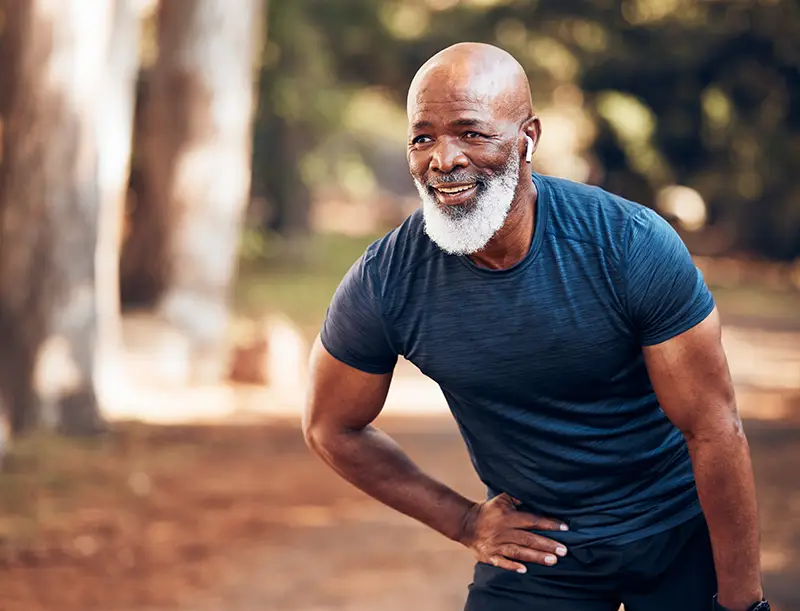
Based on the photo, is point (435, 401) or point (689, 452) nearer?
point (689, 452)

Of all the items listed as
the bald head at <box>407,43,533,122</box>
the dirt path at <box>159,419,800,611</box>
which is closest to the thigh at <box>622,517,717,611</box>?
the bald head at <box>407,43,533,122</box>

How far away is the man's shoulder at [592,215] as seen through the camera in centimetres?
294

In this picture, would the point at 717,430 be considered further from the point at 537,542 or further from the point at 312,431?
the point at 312,431

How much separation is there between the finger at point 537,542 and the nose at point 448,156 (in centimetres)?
87

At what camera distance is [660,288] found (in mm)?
2865

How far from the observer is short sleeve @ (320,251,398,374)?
3105 mm

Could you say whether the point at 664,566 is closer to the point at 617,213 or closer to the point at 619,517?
the point at 619,517

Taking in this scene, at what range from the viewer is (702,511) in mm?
3170

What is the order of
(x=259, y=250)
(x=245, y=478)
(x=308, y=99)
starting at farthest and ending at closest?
(x=259, y=250)
(x=308, y=99)
(x=245, y=478)

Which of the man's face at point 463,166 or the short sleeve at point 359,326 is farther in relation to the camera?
the short sleeve at point 359,326

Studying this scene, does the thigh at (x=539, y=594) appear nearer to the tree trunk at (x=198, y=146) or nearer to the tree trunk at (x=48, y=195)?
the tree trunk at (x=48, y=195)

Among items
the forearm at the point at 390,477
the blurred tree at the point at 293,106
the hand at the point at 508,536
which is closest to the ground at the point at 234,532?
the forearm at the point at 390,477

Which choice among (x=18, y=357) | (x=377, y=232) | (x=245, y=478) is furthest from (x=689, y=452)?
(x=377, y=232)

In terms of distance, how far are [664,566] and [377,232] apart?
36.2 m
